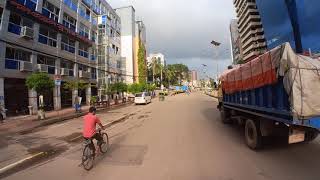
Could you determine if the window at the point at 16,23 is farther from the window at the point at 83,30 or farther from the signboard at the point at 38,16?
the window at the point at 83,30

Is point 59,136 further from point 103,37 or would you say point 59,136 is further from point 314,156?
point 103,37

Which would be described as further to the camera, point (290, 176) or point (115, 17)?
point (115, 17)

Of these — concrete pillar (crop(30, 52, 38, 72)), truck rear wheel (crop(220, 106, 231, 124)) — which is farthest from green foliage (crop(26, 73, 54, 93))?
truck rear wheel (crop(220, 106, 231, 124))

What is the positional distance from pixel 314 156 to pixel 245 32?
2643 inches

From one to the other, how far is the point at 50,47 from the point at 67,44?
4.29m

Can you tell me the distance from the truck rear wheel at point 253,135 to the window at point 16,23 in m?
21.9

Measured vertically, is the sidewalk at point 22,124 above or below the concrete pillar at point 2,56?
below

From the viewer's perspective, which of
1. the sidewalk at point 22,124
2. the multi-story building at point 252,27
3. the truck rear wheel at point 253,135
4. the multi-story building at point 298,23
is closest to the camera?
the truck rear wheel at point 253,135

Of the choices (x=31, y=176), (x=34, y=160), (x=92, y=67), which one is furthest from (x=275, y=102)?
(x=92, y=67)

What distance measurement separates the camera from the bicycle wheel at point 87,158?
7.41 metres

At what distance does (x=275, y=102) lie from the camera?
24.6 ft

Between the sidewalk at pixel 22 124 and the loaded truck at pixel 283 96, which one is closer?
the loaded truck at pixel 283 96

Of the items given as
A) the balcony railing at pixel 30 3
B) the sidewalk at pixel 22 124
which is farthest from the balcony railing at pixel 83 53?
the sidewalk at pixel 22 124

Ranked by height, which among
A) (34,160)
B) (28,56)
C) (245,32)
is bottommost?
(34,160)
